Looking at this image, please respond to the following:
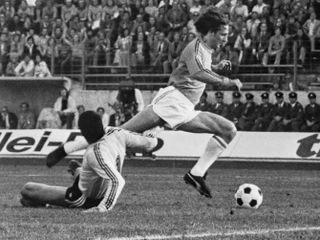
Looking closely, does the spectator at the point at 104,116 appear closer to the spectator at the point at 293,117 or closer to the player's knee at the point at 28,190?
the spectator at the point at 293,117

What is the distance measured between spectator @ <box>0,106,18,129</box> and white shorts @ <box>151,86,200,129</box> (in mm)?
17919

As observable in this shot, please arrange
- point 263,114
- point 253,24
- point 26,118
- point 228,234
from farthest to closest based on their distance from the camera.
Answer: point 26,118, point 253,24, point 263,114, point 228,234

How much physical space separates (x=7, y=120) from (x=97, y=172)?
20310 millimetres

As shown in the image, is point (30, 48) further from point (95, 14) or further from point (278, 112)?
point (278, 112)

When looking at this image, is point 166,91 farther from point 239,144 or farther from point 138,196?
point 239,144

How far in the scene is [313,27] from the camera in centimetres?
2777

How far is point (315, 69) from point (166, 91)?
Result: 15.6m

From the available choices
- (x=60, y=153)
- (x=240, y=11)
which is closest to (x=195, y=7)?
(x=240, y=11)

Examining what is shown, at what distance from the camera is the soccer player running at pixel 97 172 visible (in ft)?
36.0

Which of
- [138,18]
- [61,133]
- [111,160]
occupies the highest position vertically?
[111,160]

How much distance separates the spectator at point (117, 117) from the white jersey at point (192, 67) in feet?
45.6

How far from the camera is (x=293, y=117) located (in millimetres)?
26219

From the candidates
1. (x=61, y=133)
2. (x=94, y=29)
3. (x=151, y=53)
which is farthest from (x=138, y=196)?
(x=94, y=29)

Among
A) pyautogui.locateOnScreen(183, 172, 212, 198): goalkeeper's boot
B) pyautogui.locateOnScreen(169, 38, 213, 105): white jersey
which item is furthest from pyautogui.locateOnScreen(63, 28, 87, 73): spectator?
pyautogui.locateOnScreen(183, 172, 212, 198): goalkeeper's boot
